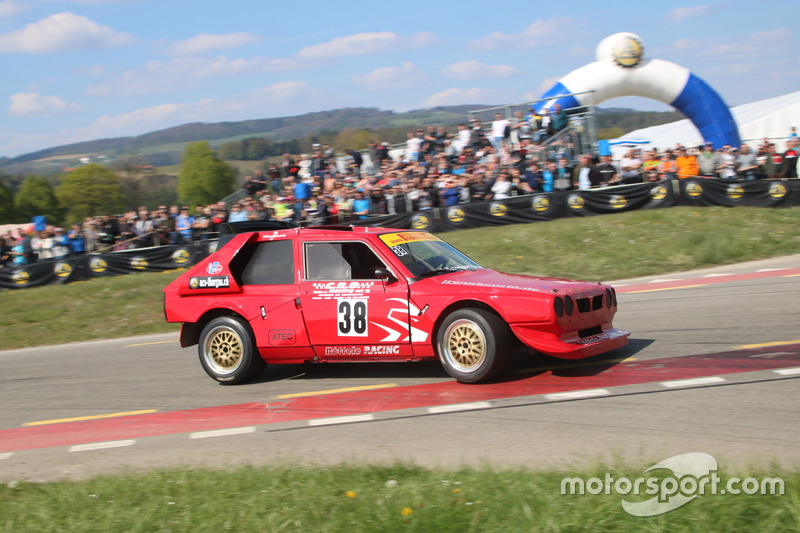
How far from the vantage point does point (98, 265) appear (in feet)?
61.6

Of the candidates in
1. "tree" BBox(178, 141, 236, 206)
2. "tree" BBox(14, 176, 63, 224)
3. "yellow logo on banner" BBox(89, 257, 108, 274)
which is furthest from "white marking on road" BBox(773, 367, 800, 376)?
"tree" BBox(178, 141, 236, 206)

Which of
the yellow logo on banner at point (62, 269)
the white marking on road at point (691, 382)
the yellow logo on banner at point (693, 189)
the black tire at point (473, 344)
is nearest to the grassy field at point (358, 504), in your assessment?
the black tire at point (473, 344)

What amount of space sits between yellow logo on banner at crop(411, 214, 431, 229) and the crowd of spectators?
671 millimetres

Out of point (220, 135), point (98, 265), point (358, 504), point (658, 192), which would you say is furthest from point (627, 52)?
point (220, 135)

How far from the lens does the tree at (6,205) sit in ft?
358

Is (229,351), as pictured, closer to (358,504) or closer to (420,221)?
(358,504)

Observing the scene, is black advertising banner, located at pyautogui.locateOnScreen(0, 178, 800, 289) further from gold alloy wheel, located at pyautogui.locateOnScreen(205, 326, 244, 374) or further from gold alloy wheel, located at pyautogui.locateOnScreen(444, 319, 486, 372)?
gold alloy wheel, located at pyautogui.locateOnScreen(444, 319, 486, 372)

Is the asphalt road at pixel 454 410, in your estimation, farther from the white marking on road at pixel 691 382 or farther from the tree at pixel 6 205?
the tree at pixel 6 205

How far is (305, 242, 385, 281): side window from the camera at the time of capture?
7.55 metres

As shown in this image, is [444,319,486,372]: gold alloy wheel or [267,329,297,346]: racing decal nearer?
[444,319,486,372]: gold alloy wheel

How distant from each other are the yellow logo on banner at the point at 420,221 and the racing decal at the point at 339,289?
1035cm

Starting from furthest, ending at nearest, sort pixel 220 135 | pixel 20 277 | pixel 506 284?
pixel 220 135 < pixel 20 277 < pixel 506 284

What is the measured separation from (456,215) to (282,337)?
11157 mm

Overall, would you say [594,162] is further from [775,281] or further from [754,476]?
[754,476]
